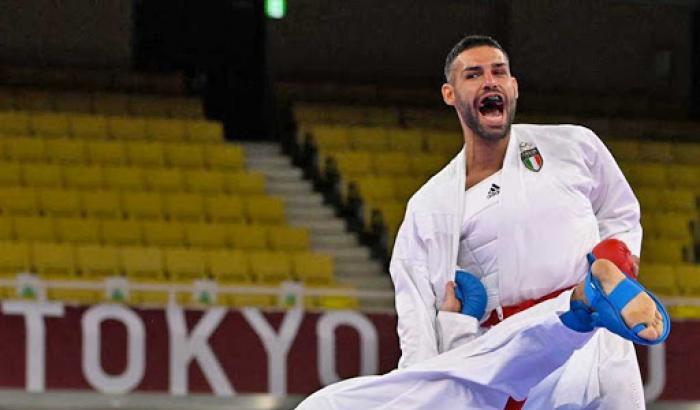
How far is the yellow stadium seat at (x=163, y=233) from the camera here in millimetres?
10906

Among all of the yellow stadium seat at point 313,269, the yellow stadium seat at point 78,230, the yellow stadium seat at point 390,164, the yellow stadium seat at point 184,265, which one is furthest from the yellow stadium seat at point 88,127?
the yellow stadium seat at point 313,269

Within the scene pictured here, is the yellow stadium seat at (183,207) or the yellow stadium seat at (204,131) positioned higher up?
the yellow stadium seat at (204,131)

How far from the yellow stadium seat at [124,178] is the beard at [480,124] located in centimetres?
730

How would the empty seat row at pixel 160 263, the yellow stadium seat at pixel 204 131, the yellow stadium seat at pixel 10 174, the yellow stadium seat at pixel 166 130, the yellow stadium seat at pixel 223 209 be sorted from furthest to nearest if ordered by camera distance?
the yellow stadium seat at pixel 204 131, the yellow stadium seat at pixel 166 130, the yellow stadium seat at pixel 223 209, the yellow stadium seat at pixel 10 174, the empty seat row at pixel 160 263

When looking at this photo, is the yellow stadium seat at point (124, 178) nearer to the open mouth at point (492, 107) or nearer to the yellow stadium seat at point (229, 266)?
the yellow stadium seat at point (229, 266)

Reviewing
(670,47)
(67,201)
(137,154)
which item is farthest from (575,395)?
(670,47)

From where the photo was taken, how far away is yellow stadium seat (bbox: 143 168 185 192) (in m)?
11.7

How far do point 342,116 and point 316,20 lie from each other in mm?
1479

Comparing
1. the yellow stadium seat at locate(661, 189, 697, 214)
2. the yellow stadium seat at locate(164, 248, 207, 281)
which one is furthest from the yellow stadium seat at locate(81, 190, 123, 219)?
the yellow stadium seat at locate(661, 189, 697, 214)

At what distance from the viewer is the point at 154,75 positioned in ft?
48.0

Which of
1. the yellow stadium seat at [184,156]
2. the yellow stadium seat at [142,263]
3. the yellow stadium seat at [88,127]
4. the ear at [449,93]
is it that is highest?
the ear at [449,93]

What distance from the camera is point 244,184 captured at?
40.0 ft

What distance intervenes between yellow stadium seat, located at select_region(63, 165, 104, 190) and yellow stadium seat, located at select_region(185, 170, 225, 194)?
0.71 meters

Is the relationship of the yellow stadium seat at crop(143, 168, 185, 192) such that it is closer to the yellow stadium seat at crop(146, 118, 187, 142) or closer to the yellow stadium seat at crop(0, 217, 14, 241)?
the yellow stadium seat at crop(146, 118, 187, 142)
